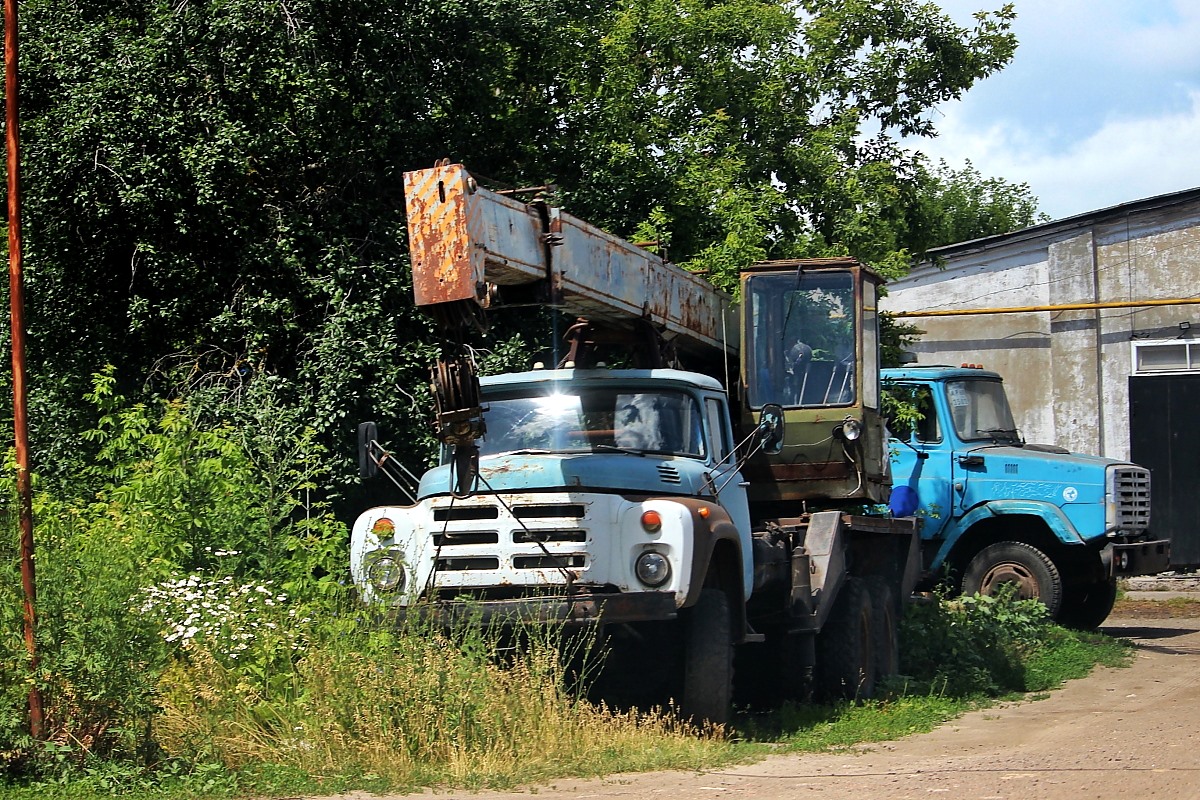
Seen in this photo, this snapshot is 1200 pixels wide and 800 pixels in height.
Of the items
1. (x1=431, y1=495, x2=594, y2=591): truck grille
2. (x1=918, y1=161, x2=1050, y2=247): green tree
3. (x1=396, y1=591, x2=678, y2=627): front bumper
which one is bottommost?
(x1=396, y1=591, x2=678, y2=627): front bumper

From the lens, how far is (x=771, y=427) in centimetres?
1029

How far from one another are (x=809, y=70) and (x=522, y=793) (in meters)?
14.0

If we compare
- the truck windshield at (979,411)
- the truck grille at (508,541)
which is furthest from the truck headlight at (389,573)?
the truck windshield at (979,411)

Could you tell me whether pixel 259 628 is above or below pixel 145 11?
below

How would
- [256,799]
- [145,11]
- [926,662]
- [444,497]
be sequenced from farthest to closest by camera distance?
1. [145,11]
2. [926,662]
3. [444,497]
4. [256,799]

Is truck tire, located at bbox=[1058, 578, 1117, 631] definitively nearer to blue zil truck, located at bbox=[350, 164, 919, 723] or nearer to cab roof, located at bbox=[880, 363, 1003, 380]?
cab roof, located at bbox=[880, 363, 1003, 380]

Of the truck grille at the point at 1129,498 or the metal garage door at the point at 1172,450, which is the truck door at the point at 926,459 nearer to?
the truck grille at the point at 1129,498

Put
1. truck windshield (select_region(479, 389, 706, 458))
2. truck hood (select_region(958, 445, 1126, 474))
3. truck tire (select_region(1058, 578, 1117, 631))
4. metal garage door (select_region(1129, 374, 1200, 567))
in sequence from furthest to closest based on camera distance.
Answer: metal garage door (select_region(1129, 374, 1200, 567)) → truck tire (select_region(1058, 578, 1117, 631)) → truck hood (select_region(958, 445, 1126, 474)) → truck windshield (select_region(479, 389, 706, 458))

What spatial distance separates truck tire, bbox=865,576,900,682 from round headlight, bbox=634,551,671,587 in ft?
13.4

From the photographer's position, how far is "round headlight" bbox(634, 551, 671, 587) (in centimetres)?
899

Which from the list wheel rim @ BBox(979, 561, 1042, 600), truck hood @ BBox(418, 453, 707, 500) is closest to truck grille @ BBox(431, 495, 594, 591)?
truck hood @ BBox(418, 453, 707, 500)

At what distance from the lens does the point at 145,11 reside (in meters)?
15.4

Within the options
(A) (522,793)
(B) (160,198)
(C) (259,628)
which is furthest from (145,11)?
(A) (522,793)

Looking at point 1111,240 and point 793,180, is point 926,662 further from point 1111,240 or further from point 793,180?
point 1111,240
